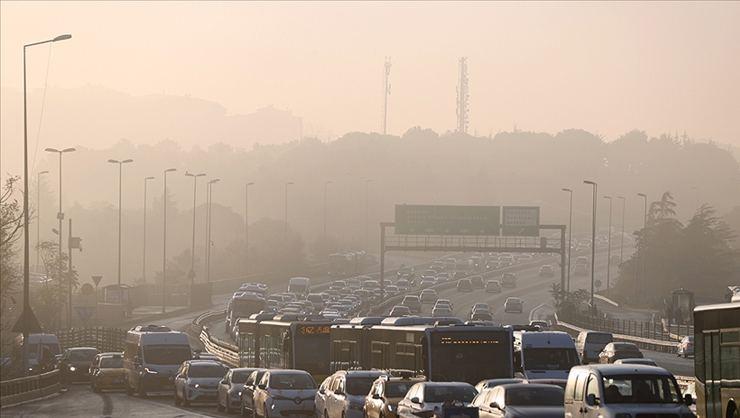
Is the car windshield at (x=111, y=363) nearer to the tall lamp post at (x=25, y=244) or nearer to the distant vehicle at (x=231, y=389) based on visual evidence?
the tall lamp post at (x=25, y=244)

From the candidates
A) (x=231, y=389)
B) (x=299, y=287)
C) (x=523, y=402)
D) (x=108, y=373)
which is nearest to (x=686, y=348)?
(x=108, y=373)

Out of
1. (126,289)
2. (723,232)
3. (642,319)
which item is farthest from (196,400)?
(723,232)

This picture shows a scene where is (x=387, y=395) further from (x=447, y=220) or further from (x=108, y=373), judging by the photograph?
(x=447, y=220)

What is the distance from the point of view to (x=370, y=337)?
45.6 meters

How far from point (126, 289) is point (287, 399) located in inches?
3071

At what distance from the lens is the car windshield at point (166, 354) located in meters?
57.9

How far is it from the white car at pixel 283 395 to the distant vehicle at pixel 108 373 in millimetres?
21763

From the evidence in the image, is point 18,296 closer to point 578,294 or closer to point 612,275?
point 578,294

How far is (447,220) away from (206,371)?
235 ft

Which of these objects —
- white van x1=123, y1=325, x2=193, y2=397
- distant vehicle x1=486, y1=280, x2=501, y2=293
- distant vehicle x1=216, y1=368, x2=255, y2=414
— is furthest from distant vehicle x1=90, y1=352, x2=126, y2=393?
distant vehicle x1=486, y1=280, x2=501, y2=293

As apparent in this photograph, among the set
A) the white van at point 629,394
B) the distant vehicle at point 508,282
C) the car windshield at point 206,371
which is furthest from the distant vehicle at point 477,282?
the white van at point 629,394

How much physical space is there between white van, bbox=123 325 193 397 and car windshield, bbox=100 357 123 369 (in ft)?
17.4

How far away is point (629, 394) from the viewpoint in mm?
25203

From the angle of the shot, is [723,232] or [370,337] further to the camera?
[723,232]
